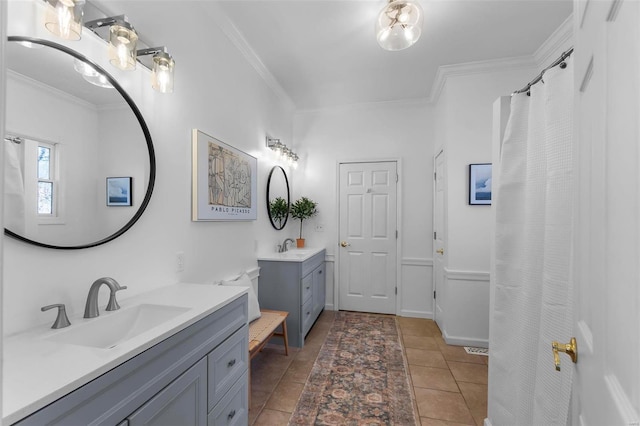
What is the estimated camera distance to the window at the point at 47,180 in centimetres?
105

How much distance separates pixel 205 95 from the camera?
2.01m

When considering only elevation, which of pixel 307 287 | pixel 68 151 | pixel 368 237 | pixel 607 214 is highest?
pixel 68 151

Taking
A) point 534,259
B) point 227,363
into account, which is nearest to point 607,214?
point 534,259

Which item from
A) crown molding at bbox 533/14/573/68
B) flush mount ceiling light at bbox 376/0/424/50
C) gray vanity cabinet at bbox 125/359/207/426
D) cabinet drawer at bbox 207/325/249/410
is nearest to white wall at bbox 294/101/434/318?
crown molding at bbox 533/14/573/68

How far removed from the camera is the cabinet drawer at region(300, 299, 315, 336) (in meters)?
2.83

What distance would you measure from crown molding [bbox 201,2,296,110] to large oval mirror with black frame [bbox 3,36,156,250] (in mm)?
1150

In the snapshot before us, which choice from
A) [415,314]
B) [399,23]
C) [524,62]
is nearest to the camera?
[399,23]

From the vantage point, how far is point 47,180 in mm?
1073

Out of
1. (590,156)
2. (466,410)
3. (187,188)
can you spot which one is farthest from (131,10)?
(466,410)

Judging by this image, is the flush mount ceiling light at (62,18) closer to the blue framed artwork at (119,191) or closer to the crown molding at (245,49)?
the blue framed artwork at (119,191)

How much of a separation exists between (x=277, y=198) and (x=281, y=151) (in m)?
0.55

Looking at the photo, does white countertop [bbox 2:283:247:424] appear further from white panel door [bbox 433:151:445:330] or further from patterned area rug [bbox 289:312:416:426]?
white panel door [bbox 433:151:445:330]

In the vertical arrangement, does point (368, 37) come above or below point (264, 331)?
above

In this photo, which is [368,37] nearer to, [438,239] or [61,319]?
[438,239]
